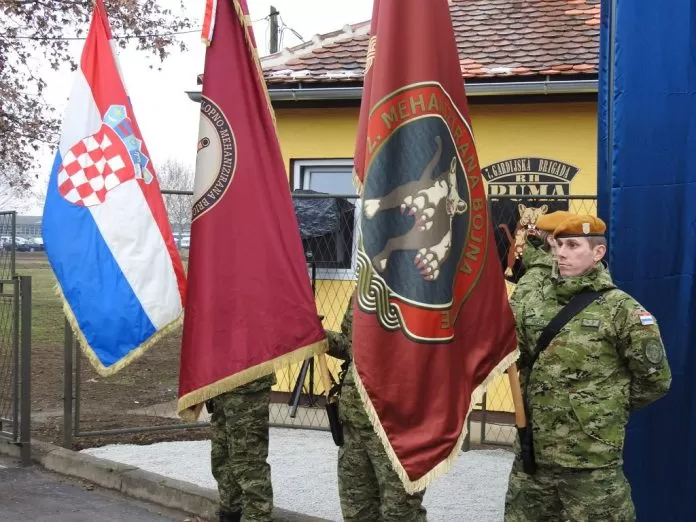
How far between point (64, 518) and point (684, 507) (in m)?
3.99

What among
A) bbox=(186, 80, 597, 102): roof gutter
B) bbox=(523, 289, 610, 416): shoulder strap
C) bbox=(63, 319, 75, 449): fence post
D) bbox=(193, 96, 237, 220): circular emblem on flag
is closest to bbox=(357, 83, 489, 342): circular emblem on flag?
bbox=(523, 289, 610, 416): shoulder strap

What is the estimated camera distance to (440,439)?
12.8 ft

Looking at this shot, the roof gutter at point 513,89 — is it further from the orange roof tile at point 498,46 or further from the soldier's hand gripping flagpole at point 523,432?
the soldier's hand gripping flagpole at point 523,432

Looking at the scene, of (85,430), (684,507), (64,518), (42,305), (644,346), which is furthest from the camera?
(42,305)

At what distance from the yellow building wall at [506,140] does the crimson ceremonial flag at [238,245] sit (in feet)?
13.4

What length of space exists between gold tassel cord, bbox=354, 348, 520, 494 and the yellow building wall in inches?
193

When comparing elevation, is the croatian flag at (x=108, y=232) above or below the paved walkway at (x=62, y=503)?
above

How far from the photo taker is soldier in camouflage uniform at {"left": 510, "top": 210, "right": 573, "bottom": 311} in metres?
4.25

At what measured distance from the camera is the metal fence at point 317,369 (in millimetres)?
8438

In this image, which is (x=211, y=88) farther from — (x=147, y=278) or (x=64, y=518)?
(x=64, y=518)

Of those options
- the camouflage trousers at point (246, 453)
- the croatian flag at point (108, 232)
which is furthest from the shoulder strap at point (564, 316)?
the croatian flag at point (108, 232)

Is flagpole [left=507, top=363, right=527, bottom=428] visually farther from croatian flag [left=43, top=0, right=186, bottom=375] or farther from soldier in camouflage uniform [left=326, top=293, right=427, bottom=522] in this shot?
croatian flag [left=43, top=0, right=186, bottom=375]

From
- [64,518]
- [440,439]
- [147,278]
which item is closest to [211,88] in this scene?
[147,278]

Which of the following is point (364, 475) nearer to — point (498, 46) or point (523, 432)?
point (523, 432)
